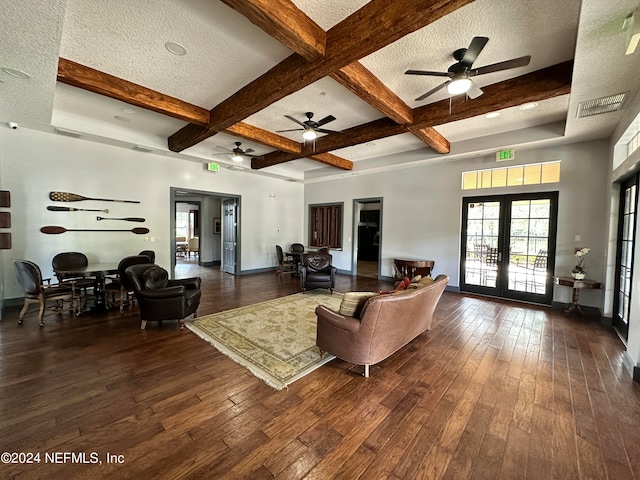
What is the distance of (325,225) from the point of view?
29.2 feet

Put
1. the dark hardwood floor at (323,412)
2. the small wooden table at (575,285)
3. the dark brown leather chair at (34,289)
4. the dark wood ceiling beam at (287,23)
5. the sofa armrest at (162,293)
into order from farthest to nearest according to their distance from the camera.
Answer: the small wooden table at (575,285)
the dark brown leather chair at (34,289)
the sofa armrest at (162,293)
the dark wood ceiling beam at (287,23)
the dark hardwood floor at (323,412)

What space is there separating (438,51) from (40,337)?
584 centimetres

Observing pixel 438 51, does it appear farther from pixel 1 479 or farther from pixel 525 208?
pixel 1 479

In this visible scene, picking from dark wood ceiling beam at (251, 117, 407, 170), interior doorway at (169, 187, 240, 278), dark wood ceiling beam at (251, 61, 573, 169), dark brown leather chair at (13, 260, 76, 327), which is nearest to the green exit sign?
dark wood ceiling beam at (251, 61, 573, 169)

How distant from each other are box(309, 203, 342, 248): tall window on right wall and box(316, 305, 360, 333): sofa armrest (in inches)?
225

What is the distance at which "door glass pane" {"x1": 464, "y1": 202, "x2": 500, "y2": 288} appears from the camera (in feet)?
18.6

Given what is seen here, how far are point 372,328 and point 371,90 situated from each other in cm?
282

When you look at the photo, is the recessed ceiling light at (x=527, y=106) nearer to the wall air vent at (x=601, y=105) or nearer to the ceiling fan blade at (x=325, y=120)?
the wall air vent at (x=601, y=105)

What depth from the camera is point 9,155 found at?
446 centimetres

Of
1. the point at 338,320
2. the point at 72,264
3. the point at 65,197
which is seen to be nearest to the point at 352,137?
the point at 338,320

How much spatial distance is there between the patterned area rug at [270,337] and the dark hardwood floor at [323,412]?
15 centimetres

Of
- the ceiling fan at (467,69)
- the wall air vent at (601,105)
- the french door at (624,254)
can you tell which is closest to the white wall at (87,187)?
the ceiling fan at (467,69)

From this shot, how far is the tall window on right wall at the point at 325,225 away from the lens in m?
8.52

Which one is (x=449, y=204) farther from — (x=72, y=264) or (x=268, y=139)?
(x=72, y=264)
